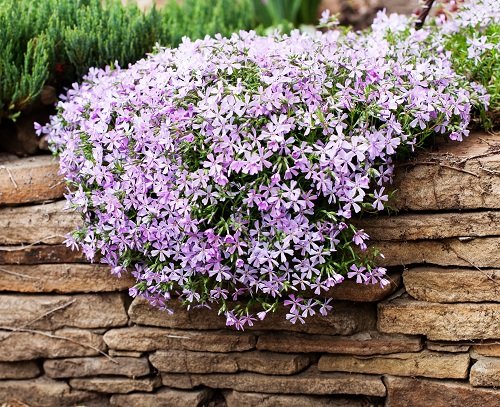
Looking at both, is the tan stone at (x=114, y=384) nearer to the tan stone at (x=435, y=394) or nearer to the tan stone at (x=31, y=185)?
the tan stone at (x=31, y=185)

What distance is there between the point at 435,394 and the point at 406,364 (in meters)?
0.15

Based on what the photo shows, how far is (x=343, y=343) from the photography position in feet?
8.34

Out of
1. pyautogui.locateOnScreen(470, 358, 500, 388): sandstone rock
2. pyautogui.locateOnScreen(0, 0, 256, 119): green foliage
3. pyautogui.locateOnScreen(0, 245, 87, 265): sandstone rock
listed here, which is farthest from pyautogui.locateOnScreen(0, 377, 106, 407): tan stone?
pyautogui.locateOnScreen(470, 358, 500, 388): sandstone rock

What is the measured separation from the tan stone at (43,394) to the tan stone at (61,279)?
0.42 m

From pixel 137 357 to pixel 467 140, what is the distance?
1.52 m

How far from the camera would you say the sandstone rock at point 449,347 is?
2.44m

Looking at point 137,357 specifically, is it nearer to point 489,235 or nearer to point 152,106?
point 152,106

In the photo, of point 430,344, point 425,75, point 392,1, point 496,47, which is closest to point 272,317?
point 430,344

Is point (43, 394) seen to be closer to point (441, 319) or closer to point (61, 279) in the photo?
point (61, 279)

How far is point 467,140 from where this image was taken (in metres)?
2.52

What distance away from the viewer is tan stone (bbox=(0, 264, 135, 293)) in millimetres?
2719

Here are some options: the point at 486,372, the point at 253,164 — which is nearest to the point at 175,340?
the point at 253,164

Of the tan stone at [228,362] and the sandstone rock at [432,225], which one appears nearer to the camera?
the sandstone rock at [432,225]

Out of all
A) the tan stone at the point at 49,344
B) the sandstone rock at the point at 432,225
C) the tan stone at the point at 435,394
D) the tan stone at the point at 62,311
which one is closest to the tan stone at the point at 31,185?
the tan stone at the point at 62,311
